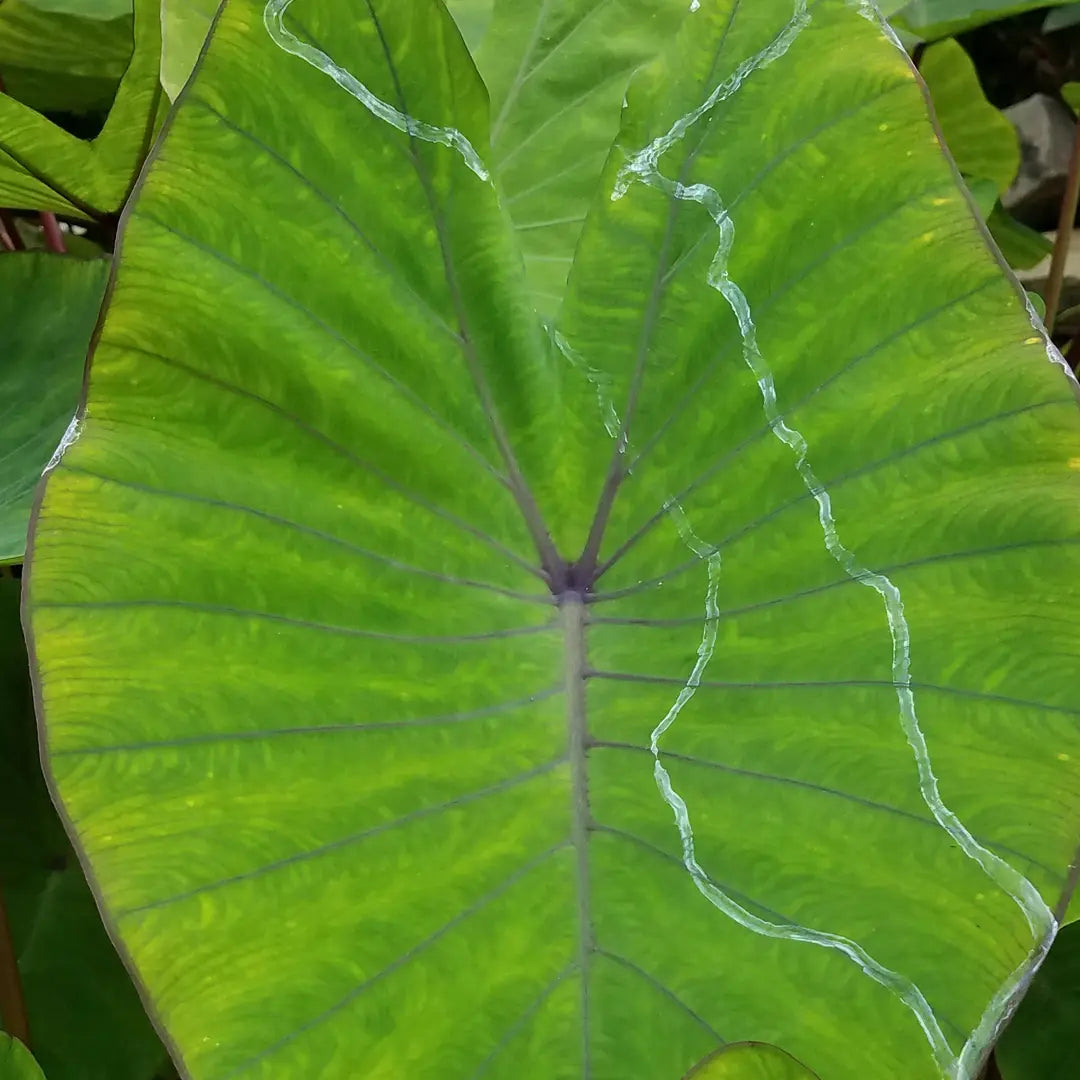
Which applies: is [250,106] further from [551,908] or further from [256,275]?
[551,908]

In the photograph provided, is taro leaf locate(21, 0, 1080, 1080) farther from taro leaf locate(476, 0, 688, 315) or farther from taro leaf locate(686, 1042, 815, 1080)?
taro leaf locate(476, 0, 688, 315)

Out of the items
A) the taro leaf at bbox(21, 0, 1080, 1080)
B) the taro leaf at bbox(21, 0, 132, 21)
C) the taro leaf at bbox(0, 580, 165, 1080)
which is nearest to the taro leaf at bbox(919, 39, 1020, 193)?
the taro leaf at bbox(21, 0, 1080, 1080)

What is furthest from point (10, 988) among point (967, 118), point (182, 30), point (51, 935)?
point (967, 118)

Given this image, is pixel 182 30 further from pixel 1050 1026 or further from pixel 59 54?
pixel 1050 1026

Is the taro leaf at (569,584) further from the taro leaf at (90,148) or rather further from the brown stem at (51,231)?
the brown stem at (51,231)

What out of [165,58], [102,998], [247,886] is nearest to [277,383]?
[247,886]

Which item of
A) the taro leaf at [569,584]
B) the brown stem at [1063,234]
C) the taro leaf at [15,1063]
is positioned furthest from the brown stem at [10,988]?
the brown stem at [1063,234]
